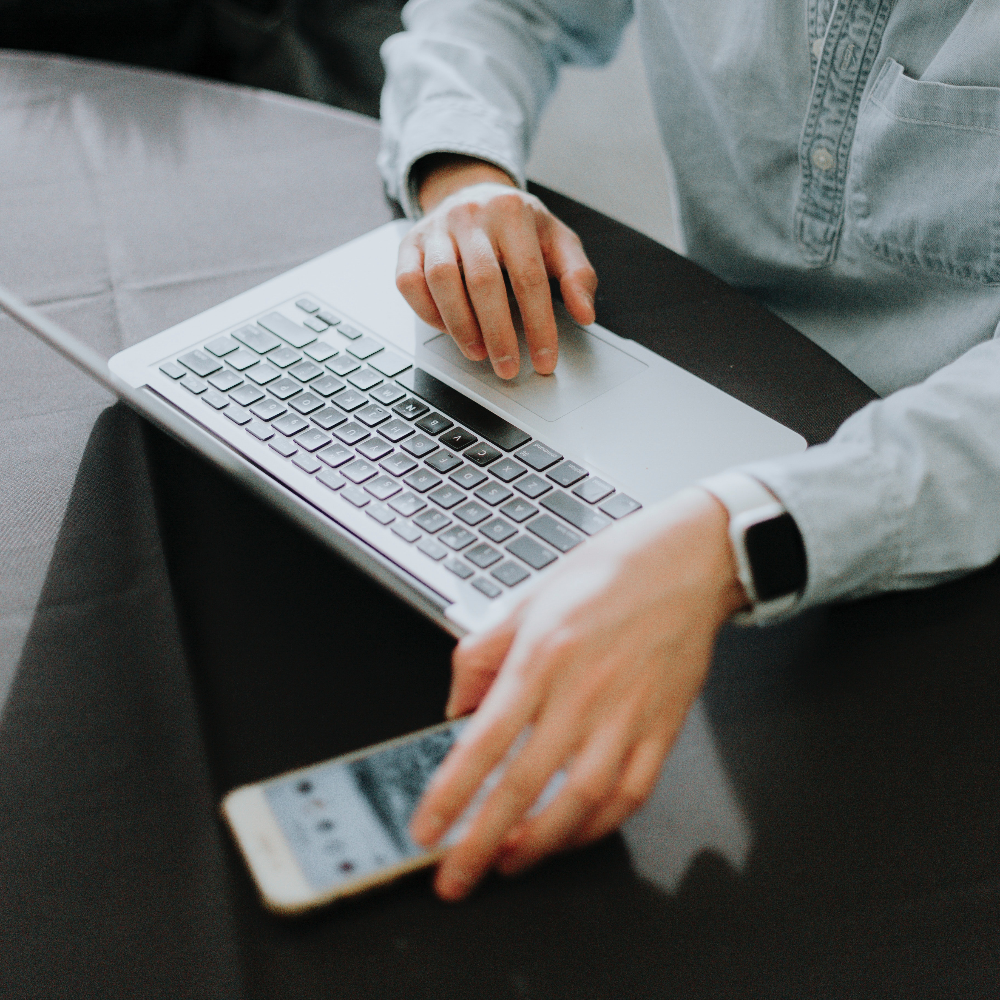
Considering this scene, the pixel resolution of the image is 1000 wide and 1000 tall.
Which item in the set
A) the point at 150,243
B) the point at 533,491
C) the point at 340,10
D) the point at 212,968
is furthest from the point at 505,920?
the point at 340,10

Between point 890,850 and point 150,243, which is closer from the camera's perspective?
point 890,850

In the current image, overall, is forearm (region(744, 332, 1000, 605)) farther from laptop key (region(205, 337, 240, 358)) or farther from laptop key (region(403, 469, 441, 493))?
laptop key (region(205, 337, 240, 358))

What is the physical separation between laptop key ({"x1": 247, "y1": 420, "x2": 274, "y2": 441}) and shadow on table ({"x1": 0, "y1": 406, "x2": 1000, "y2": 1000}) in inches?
1.9

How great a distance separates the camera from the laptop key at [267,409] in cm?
52

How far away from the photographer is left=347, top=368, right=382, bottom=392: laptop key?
0.55 m

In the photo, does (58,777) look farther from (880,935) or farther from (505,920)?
(880,935)

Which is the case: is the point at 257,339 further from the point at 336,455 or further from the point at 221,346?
the point at 336,455

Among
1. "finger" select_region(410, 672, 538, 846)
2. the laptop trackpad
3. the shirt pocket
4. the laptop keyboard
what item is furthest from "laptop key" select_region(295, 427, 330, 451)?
the shirt pocket

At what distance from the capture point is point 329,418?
52cm

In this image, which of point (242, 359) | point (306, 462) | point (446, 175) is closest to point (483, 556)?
point (306, 462)

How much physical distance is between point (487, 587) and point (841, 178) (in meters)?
0.42

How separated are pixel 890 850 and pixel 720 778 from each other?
71 millimetres

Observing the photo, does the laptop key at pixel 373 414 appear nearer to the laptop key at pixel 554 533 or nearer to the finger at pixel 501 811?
the laptop key at pixel 554 533

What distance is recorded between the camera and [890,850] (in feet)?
1.23
